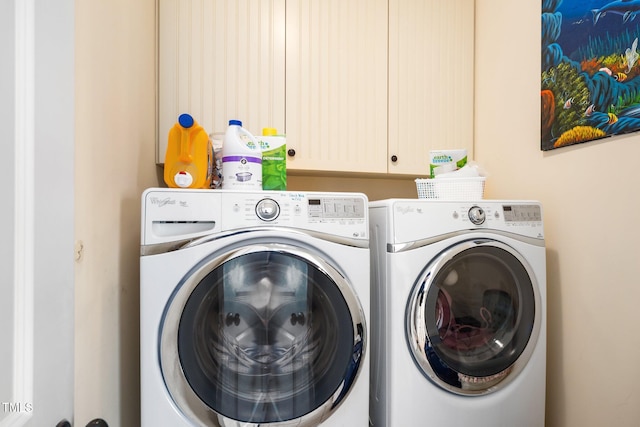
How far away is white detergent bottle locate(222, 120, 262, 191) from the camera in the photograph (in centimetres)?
114

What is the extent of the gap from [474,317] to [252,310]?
0.78m

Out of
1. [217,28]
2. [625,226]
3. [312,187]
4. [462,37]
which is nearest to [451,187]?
[625,226]

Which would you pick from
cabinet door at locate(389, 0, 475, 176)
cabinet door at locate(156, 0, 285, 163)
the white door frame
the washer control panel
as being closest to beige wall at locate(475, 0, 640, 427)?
cabinet door at locate(389, 0, 475, 176)

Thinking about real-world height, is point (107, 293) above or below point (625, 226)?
below

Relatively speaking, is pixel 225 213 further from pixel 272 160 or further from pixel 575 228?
pixel 575 228

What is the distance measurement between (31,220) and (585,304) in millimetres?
1631

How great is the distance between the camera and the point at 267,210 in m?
1.03

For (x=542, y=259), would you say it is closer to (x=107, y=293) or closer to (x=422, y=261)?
(x=422, y=261)

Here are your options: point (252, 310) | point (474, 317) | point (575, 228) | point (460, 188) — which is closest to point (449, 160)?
point (460, 188)

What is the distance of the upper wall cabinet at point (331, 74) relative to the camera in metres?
1.47

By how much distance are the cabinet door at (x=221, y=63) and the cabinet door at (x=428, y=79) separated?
573 millimetres

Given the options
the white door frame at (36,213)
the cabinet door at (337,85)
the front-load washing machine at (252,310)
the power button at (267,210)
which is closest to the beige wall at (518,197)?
the front-load washing machine at (252,310)

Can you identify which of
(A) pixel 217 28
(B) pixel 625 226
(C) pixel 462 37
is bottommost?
(B) pixel 625 226

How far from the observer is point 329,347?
105 cm
